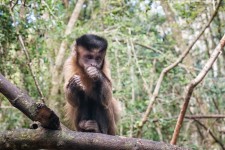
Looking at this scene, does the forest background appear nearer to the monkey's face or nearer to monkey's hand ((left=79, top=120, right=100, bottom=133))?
the monkey's face

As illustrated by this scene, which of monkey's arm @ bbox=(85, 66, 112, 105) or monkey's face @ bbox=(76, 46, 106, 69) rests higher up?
monkey's face @ bbox=(76, 46, 106, 69)

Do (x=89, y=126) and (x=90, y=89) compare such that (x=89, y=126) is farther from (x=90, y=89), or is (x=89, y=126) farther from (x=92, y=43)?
(x=92, y=43)

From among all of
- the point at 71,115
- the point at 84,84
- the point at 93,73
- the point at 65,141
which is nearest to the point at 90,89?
the point at 84,84

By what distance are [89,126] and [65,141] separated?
145 cm

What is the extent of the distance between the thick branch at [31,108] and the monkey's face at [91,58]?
1517mm

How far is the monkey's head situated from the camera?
13.1 feet

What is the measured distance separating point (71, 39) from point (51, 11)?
211cm

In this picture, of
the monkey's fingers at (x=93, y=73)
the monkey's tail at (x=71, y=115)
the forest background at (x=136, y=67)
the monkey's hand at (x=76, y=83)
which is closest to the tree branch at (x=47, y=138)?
the monkey's fingers at (x=93, y=73)

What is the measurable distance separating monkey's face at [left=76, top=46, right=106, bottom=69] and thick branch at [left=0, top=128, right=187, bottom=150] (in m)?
1.55

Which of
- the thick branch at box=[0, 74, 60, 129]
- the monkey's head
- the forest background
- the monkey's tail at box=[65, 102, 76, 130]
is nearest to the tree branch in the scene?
the thick branch at box=[0, 74, 60, 129]

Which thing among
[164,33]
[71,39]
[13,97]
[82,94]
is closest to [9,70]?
[82,94]

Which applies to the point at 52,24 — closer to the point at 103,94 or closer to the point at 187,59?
the point at 103,94

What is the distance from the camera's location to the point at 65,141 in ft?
7.93

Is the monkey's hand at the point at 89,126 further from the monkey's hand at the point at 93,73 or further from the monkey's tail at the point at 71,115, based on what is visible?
the monkey's hand at the point at 93,73
